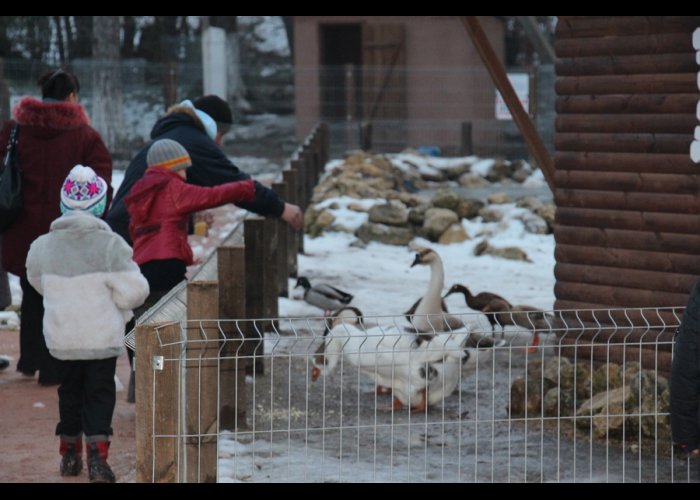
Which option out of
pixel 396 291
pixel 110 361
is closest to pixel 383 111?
pixel 396 291

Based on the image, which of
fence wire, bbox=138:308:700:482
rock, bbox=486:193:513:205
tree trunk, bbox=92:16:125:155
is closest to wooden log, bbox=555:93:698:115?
fence wire, bbox=138:308:700:482

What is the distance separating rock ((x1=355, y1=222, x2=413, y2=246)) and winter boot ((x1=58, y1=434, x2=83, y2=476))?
10.3m

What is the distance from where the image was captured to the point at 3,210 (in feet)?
25.9

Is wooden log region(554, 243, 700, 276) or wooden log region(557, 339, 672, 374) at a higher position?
wooden log region(554, 243, 700, 276)

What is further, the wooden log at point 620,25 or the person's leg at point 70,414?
the wooden log at point 620,25

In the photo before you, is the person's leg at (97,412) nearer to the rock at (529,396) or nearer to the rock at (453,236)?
the rock at (529,396)

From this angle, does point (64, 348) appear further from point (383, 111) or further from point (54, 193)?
point (383, 111)

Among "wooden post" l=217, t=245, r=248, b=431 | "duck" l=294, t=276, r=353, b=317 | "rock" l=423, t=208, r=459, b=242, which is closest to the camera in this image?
"wooden post" l=217, t=245, r=248, b=431

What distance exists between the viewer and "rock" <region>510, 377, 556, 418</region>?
318 inches

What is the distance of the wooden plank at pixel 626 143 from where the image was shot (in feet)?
26.7

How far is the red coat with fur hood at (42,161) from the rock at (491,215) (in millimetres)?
10296

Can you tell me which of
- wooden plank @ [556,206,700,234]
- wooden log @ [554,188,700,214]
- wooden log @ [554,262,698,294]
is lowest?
wooden log @ [554,262,698,294]

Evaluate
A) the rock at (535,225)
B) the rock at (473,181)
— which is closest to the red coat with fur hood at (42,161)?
the rock at (535,225)

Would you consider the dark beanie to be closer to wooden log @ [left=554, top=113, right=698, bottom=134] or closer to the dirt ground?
the dirt ground
